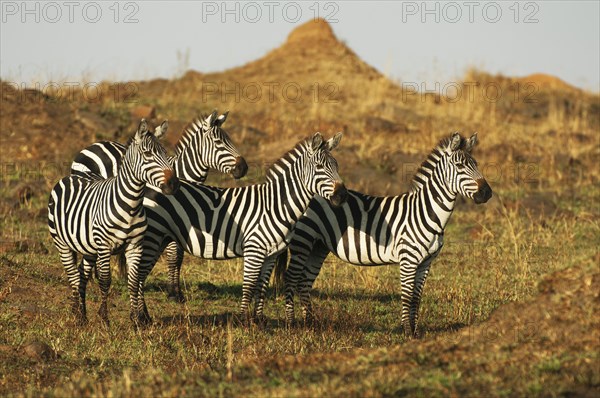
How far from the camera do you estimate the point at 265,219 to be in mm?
10828

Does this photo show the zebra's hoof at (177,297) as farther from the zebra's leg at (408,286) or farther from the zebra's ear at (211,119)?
the zebra's leg at (408,286)

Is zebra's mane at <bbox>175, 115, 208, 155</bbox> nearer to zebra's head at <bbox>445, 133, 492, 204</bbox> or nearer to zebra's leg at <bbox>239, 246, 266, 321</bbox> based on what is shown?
zebra's leg at <bbox>239, 246, 266, 321</bbox>

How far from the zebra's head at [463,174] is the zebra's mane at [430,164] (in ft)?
0.29

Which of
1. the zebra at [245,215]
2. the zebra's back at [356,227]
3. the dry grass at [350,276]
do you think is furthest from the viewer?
the zebra's back at [356,227]

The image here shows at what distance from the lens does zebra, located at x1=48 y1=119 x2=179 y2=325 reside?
10.2 metres

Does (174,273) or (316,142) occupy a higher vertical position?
(316,142)

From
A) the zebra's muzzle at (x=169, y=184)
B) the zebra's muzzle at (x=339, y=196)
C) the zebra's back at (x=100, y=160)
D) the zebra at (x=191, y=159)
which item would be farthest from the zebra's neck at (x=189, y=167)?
the zebra's muzzle at (x=339, y=196)

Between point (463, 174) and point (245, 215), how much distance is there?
2.51 metres

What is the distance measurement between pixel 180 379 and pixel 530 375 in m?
2.55

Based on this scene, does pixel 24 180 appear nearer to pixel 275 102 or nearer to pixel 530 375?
pixel 275 102

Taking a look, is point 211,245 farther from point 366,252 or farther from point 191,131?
point 191,131

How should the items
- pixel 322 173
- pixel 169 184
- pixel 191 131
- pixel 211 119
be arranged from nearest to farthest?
pixel 169 184 → pixel 322 173 → pixel 211 119 → pixel 191 131

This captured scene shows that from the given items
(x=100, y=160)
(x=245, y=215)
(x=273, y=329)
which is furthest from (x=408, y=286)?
(x=100, y=160)

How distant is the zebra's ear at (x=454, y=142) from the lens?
10.7 meters
